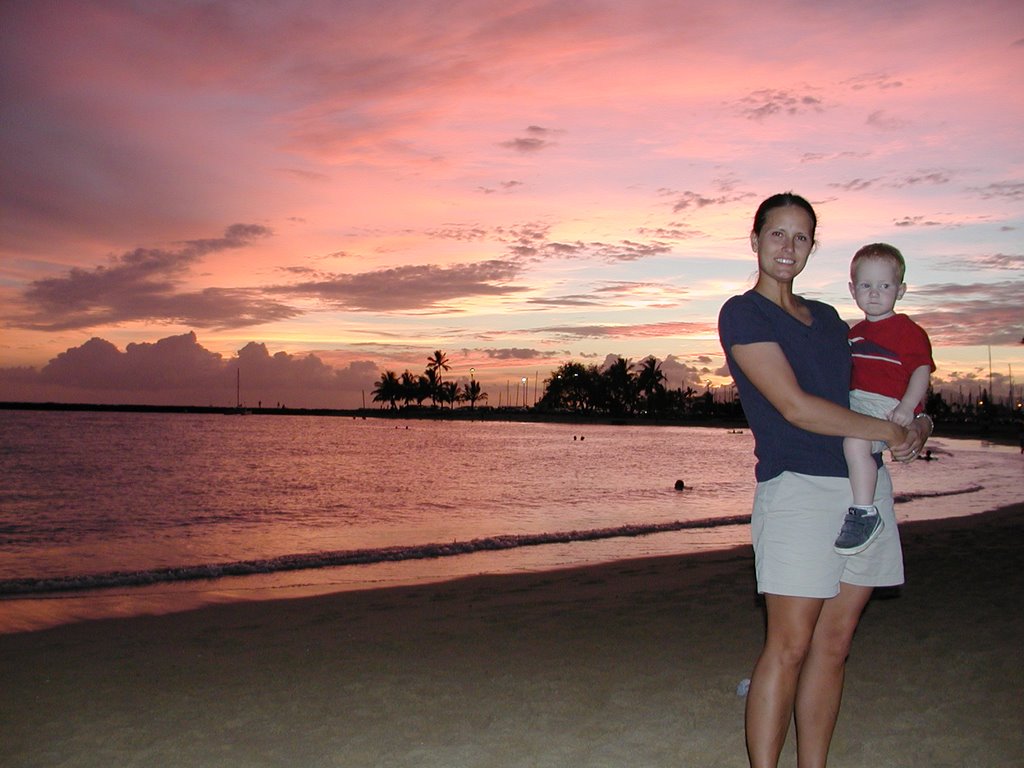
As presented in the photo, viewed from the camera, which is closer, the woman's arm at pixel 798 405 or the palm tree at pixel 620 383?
the woman's arm at pixel 798 405

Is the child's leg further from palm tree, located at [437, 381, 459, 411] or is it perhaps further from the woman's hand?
palm tree, located at [437, 381, 459, 411]

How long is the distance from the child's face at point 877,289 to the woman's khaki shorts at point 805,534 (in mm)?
629

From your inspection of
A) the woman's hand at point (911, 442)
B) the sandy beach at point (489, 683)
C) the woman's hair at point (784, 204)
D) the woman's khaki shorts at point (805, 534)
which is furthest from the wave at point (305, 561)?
the woman's hand at point (911, 442)

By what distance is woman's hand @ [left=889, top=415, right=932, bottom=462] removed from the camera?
8.77ft

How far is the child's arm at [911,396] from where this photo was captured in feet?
9.02

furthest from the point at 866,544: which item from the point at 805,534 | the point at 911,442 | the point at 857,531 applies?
the point at 911,442

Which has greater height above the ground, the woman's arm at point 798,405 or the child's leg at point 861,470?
the woman's arm at point 798,405

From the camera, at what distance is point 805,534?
2592 millimetres

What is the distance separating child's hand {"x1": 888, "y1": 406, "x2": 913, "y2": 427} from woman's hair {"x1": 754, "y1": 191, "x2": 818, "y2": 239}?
0.65 m

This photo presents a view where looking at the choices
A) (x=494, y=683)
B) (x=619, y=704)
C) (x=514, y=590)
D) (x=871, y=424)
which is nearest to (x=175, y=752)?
(x=494, y=683)

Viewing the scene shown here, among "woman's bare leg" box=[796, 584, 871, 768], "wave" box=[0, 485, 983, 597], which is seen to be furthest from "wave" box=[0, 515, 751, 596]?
"woman's bare leg" box=[796, 584, 871, 768]

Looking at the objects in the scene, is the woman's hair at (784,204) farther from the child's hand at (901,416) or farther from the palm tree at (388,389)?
the palm tree at (388,389)

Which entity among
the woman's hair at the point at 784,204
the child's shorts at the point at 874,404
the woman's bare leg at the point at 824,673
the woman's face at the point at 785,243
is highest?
the woman's hair at the point at 784,204

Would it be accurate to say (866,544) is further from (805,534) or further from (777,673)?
(777,673)
